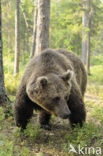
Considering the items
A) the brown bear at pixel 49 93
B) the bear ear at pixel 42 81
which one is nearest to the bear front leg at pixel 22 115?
the brown bear at pixel 49 93

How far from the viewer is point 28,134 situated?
416cm

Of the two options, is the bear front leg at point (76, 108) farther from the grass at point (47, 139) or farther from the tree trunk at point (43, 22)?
the tree trunk at point (43, 22)

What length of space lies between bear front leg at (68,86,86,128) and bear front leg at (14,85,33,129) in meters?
0.91

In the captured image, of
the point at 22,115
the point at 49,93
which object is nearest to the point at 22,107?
the point at 22,115

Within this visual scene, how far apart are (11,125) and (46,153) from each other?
1.54 m

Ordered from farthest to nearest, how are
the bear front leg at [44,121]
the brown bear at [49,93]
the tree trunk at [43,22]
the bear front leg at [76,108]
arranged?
the tree trunk at [43,22]
the bear front leg at [44,121]
the bear front leg at [76,108]
the brown bear at [49,93]

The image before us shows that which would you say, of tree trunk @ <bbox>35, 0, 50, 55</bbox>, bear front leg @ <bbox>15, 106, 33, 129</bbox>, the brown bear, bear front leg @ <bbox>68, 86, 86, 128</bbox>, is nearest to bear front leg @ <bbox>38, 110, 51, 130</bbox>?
the brown bear

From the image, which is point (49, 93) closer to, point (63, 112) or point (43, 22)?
point (63, 112)

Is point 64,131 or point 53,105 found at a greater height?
point 53,105

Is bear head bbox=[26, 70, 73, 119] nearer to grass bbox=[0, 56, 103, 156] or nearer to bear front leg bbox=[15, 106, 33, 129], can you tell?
bear front leg bbox=[15, 106, 33, 129]

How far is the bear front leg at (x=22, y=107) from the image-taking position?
13.2 feet

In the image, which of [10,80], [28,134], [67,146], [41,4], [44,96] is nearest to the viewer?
[44,96]

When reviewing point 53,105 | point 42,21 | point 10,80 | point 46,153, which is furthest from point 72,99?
point 10,80

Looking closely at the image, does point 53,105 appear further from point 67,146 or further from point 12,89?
point 12,89
